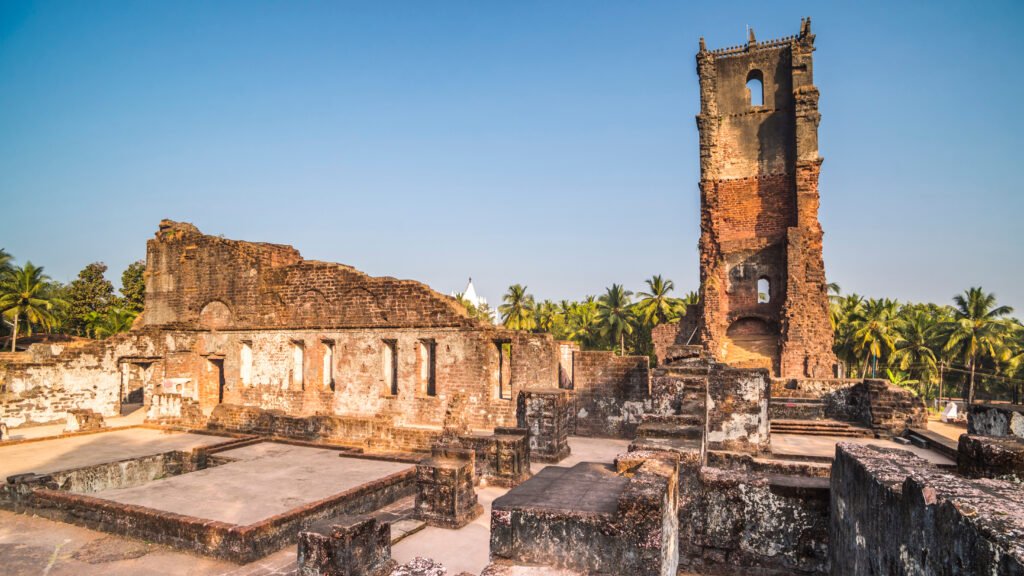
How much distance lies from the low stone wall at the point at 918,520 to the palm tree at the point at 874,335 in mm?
35497

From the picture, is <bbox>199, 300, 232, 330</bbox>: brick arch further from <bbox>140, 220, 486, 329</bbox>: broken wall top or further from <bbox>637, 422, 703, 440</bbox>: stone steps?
<bbox>637, 422, 703, 440</bbox>: stone steps

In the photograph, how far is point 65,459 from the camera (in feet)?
40.8

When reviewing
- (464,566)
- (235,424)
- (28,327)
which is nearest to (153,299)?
(235,424)

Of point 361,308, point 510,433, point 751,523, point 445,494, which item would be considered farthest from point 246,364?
point 751,523

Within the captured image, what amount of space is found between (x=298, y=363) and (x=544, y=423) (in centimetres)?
935

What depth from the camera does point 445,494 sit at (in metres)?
7.64

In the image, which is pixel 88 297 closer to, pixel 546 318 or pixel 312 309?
pixel 312 309

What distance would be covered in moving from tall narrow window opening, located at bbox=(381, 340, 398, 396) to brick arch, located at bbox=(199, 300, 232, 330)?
6.01 m

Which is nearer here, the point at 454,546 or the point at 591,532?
the point at 591,532

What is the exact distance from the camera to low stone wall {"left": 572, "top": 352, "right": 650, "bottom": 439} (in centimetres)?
1316

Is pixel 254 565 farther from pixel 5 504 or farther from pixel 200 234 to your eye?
pixel 200 234

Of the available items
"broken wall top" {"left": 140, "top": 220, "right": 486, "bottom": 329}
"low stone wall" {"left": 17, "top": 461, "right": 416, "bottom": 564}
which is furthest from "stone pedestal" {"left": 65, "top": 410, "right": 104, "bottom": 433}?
"low stone wall" {"left": 17, "top": 461, "right": 416, "bottom": 564}

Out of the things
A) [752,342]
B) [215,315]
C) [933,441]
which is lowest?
[933,441]

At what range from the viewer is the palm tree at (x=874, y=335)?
112ft
